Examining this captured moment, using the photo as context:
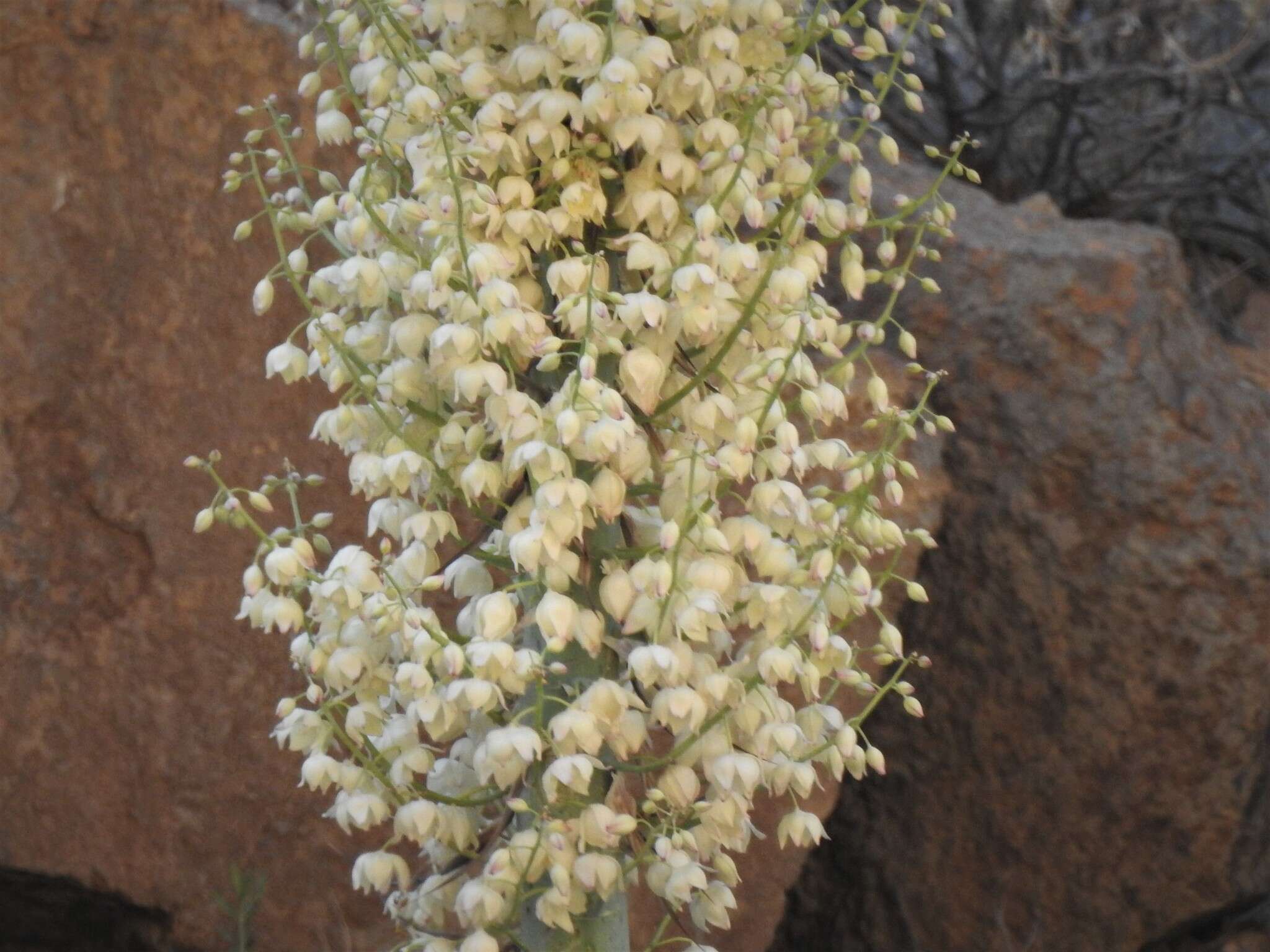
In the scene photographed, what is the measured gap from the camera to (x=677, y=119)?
1.16 metres

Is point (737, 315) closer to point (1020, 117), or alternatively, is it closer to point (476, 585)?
point (476, 585)

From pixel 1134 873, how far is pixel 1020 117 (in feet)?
6.05

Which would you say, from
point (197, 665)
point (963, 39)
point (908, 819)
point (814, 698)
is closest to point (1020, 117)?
point (963, 39)

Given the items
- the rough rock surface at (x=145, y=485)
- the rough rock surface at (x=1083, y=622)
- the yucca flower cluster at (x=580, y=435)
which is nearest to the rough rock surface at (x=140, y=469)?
the rough rock surface at (x=145, y=485)

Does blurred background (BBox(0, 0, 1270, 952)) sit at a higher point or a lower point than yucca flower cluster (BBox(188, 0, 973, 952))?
lower

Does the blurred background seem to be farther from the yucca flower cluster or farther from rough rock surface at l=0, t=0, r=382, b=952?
the yucca flower cluster

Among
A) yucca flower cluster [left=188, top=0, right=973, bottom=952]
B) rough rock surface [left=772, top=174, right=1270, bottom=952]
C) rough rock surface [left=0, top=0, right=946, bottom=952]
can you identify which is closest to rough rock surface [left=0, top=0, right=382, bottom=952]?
rough rock surface [left=0, top=0, right=946, bottom=952]

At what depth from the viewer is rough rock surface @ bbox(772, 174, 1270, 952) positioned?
6.55ft

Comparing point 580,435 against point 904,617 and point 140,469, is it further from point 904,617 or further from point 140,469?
point 904,617

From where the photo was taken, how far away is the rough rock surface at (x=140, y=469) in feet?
6.04

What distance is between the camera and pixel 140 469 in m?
1.89

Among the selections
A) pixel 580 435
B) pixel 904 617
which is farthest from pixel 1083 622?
pixel 580 435

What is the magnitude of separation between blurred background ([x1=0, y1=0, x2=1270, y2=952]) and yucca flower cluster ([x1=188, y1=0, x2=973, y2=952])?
29.1 inches

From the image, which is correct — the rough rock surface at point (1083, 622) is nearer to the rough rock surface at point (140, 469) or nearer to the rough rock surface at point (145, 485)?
the rough rock surface at point (145, 485)
